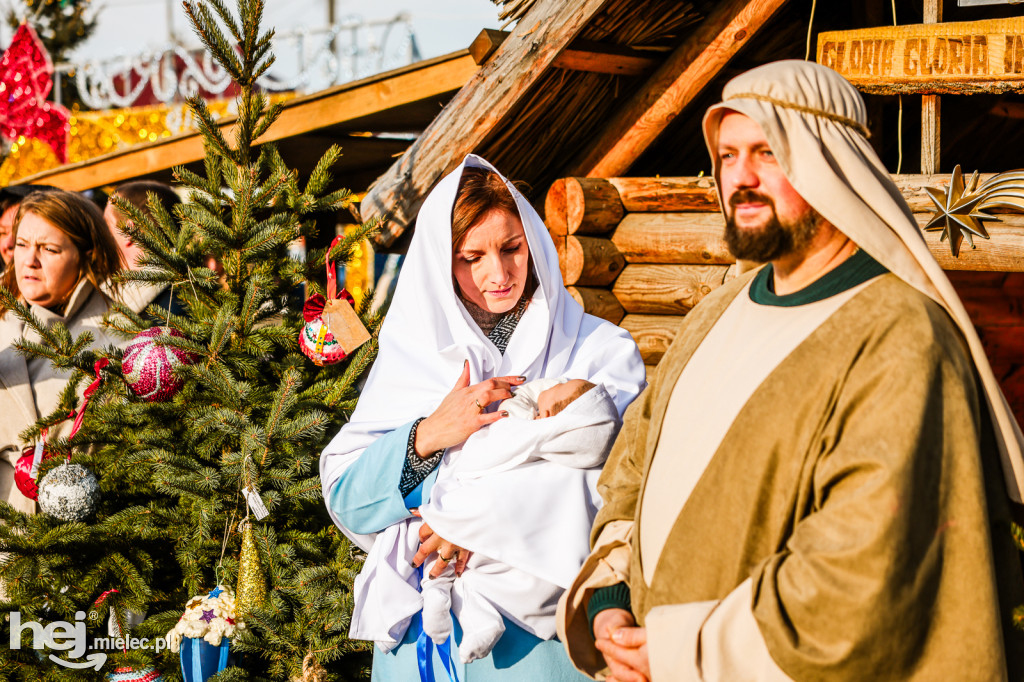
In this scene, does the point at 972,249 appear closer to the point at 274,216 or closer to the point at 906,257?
the point at 906,257

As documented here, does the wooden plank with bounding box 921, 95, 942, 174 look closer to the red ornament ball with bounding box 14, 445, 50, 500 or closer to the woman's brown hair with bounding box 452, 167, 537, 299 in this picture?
the woman's brown hair with bounding box 452, 167, 537, 299

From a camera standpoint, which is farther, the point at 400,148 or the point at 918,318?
the point at 400,148

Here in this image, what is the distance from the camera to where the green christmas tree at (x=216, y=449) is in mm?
3221

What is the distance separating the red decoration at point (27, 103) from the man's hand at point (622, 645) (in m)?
12.0

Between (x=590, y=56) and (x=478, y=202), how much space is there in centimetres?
174

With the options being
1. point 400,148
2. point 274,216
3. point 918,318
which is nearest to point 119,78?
point 400,148

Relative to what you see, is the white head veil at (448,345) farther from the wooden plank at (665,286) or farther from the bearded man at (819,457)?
the wooden plank at (665,286)

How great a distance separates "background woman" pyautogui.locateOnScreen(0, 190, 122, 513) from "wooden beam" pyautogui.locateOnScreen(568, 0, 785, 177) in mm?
2409

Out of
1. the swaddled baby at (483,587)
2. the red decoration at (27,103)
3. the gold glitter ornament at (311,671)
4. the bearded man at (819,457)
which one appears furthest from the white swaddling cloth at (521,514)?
the red decoration at (27,103)

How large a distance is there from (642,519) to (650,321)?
275 cm

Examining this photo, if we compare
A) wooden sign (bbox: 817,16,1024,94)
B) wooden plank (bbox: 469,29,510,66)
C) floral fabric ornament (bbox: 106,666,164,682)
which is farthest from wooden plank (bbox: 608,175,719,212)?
floral fabric ornament (bbox: 106,666,164,682)

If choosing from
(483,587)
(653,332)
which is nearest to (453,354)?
(483,587)

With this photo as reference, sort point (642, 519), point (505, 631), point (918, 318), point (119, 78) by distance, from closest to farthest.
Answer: point (918, 318)
point (642, 519)
point (505, 631)
point (119, 78)

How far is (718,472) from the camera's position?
164 cm
